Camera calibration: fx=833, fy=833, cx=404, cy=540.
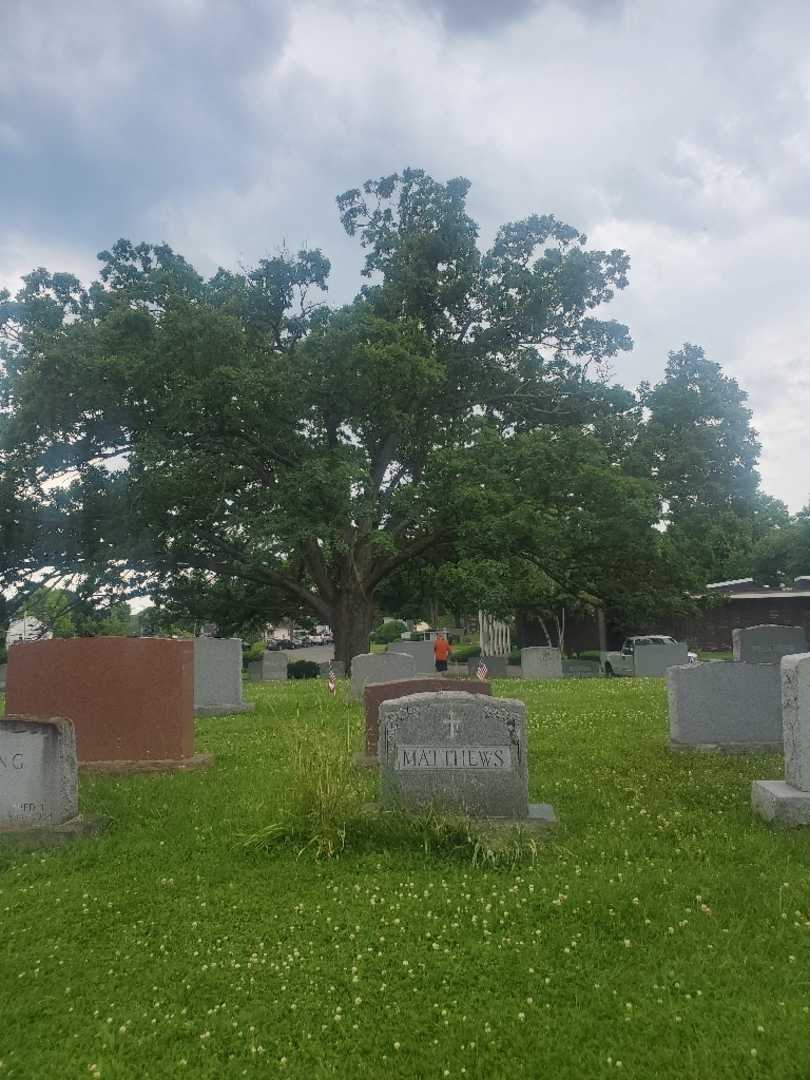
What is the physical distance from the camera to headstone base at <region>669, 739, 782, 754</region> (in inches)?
362

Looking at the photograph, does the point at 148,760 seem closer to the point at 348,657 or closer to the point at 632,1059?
the point at 632,1059

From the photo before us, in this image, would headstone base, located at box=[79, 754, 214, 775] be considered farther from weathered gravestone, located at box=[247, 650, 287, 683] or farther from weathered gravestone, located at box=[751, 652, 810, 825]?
weathered gravestone, located at box=[247, 650, 287, 683]

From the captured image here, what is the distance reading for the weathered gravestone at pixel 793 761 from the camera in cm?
612

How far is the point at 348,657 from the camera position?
2655cm

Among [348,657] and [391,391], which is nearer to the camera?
[391,391]

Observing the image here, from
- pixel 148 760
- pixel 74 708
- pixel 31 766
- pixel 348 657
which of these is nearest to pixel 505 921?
pixel 31 766

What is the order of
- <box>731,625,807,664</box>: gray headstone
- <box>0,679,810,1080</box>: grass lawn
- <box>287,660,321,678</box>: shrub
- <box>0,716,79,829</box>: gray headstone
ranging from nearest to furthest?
<box>0,679,810,1080</box>: grass lawn
<box>0,716,79,829</box>: gray headstone
<box>731,625,807,664</box>: gray headstone
<box>287,660,321,678</box>: shrub

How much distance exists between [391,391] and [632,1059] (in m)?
21.7

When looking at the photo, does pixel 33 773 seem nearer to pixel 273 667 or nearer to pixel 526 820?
pixel 526 820

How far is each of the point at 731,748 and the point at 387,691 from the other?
12.8 feet

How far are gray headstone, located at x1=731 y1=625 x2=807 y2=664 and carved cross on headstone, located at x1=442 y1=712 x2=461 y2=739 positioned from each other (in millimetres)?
4634

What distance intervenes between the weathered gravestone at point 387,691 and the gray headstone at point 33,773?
321 centimetres

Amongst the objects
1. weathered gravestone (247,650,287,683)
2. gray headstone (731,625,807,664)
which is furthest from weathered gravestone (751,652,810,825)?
weathered gravestone (247,650,287,683)

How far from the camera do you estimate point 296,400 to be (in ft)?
77.0
